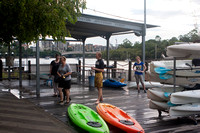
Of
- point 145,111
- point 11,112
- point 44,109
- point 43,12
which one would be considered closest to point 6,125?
point 11,112

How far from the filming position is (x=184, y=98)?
6.15 meters

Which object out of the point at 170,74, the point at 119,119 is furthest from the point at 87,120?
the point at 170,74

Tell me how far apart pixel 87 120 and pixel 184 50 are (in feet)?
11.8

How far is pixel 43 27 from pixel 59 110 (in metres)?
2.90

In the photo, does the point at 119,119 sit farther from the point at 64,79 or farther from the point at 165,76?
the point at 64,79

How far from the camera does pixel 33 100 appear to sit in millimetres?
8969

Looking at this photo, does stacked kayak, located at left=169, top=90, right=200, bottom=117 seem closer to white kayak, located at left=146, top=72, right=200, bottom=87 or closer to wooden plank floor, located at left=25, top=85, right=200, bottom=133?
wooden plank floor, located at left=25, top=85, right=200, bottom=133

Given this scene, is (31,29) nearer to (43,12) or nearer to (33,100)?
(43,12)

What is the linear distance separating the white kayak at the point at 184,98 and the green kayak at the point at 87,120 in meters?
2.17

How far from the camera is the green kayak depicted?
4.86 metres

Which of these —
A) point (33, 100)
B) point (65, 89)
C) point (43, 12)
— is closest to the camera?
point (43, 12)

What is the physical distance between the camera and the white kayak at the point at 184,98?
20.0ft

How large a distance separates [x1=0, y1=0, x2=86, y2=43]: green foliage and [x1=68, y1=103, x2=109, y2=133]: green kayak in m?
2.23

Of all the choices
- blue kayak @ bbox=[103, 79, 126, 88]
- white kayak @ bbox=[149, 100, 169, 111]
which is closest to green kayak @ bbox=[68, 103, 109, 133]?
white kayak @ bbox=[149, 100, 169, 111]
